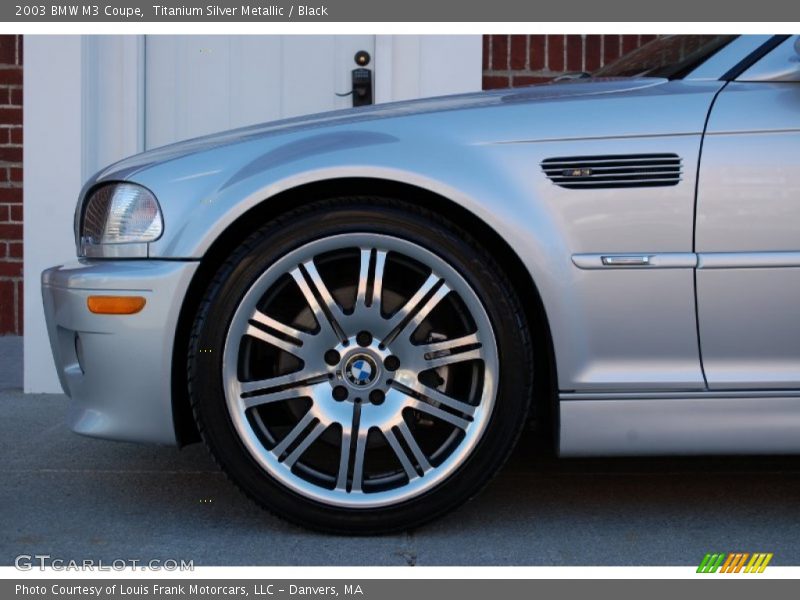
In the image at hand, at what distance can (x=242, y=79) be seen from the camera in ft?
17.2

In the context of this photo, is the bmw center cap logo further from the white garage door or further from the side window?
the white garage door

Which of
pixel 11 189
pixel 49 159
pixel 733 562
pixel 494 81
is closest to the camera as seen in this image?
pixel 733 562

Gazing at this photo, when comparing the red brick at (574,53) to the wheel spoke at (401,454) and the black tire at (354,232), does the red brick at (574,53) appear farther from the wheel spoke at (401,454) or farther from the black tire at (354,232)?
the wheel spoke at (401,454)

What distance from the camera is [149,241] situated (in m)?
2.64

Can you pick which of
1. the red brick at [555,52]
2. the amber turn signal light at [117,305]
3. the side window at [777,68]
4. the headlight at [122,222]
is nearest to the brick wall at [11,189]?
the red brick at [555,52]

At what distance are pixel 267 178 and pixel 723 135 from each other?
113cm

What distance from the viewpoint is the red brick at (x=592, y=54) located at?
5168mm

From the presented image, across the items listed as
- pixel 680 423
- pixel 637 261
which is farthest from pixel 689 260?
pixel 680 423

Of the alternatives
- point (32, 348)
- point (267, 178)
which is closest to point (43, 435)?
point (32, 348)

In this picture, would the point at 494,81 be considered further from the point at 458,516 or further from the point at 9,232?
the point at 458,516

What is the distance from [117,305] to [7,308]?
3081 millimetres

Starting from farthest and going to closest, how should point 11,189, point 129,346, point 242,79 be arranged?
point 11,189
point 242,79
point 129,346

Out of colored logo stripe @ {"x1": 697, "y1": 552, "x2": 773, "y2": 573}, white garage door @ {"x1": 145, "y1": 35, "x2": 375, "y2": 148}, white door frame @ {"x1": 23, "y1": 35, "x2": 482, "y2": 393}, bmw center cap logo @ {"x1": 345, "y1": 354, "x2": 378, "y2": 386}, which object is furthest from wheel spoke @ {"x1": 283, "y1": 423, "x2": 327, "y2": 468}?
white garage door @ {"x1": 145, "y1": 35, "x2": 375, "y2": 148}

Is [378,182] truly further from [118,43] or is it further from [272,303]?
[118,43]
